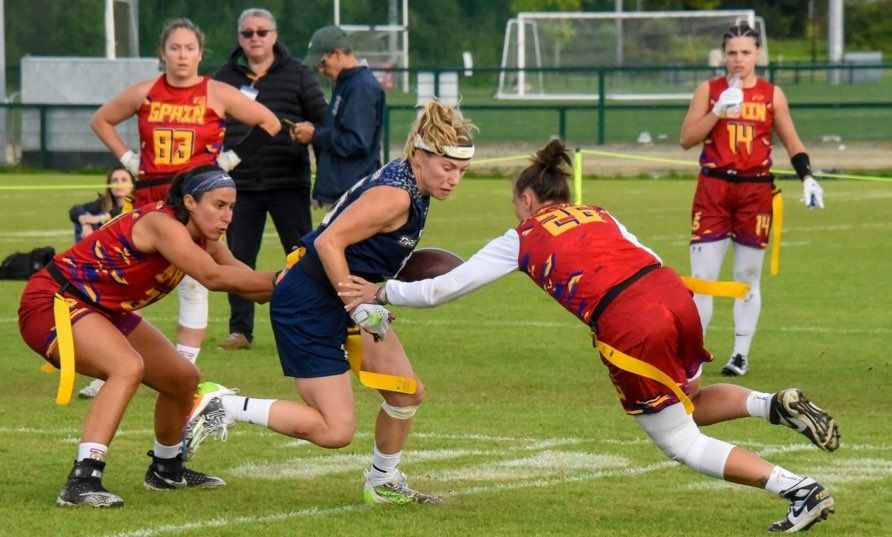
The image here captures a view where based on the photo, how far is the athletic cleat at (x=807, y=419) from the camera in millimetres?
6426

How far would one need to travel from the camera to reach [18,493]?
721cm

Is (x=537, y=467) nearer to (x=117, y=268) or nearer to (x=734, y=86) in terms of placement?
(x=117, y=268)

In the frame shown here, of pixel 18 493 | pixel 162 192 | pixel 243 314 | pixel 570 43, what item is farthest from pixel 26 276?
pixel 570 43

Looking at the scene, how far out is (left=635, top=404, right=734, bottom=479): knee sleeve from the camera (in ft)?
20.7

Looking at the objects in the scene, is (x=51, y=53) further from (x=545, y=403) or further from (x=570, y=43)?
(x=545, y=403)

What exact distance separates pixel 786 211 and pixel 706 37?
2817 cm

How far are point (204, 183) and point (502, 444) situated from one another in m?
2.20

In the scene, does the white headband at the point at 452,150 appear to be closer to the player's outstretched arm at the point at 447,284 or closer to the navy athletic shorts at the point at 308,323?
the player's outstretched arm at the point at 447,284

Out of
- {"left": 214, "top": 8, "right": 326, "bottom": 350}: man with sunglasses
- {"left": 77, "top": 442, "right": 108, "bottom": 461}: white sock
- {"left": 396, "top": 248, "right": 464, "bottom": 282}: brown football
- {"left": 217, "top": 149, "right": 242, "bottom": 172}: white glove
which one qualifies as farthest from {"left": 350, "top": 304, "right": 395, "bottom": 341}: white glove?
{"left": 214, "top": 8, "right": 326, "bottom": 350}: man with sunglasses

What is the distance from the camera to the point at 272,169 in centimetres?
1157

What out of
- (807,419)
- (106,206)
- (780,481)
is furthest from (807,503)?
(106,206)

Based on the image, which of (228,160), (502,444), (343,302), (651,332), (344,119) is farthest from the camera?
(344,119)

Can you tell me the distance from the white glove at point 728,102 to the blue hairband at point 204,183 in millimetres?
4292

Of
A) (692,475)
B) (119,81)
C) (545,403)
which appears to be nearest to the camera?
(692,475)
